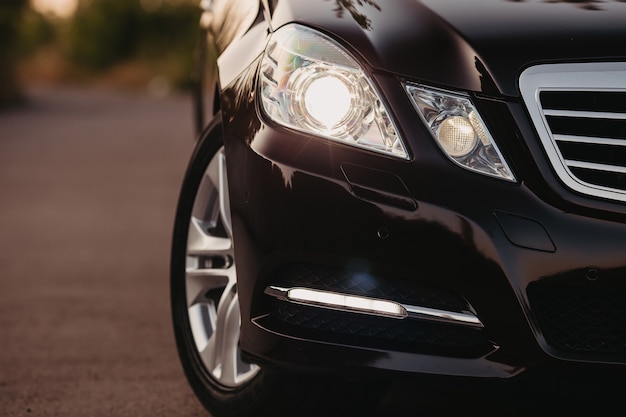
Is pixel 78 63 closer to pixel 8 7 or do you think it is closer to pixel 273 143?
pixel 8 7

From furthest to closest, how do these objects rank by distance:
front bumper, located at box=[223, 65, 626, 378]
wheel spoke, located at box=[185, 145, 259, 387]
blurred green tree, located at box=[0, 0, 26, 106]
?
1. blurred green tree, located at box=[0, 0, 26, 106]
2. wheel spoke, located at box=[185, 145, 259, 387]
3. front bumper, located at box=[223, 65, 626, 378]

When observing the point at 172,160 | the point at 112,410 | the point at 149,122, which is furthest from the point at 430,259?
the point at 149,122

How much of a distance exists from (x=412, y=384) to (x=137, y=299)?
3.10 metres

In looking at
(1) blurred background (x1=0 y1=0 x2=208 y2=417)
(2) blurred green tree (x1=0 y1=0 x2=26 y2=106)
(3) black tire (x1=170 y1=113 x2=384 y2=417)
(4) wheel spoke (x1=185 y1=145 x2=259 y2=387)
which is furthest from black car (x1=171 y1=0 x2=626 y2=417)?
(2) blurred green tree (x1=0 y1=0 x2=26 y2=106)

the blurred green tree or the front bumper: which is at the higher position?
the front bumper

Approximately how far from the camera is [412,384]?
119 inches

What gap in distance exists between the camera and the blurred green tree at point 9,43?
2280 centimetres

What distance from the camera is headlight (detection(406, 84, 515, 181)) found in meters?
2.90

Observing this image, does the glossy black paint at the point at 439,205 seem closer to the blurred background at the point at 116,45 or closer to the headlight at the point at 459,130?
the headlight at the point at 459,130

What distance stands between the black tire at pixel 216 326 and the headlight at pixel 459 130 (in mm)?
677

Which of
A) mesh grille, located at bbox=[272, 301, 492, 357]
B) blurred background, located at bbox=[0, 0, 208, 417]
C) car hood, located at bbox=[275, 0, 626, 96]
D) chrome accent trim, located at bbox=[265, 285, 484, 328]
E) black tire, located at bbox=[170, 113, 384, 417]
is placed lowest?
blurred background, located at bbox=[0, 0, 208, 417]

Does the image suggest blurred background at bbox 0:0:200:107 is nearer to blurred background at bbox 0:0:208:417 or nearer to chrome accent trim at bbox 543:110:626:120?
blurred background at bbox 0:0:208:417

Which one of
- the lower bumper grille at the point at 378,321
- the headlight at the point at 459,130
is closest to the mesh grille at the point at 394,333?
the lower bumper grille at the point at 378,321

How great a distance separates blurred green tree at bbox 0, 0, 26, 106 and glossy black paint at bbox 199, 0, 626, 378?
66.9ft
